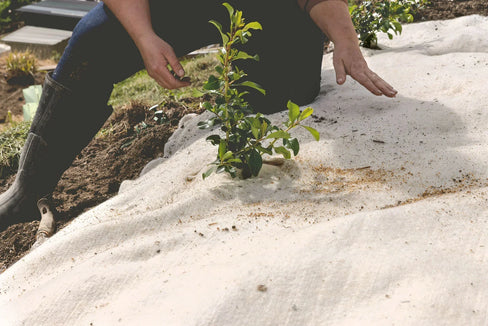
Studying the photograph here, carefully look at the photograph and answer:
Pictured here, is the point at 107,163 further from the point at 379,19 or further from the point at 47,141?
the point at 379,19

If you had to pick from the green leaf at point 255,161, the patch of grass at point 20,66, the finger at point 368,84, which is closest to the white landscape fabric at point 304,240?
the green leaf at point 255,161

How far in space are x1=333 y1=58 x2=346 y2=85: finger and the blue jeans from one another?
1.80 feet

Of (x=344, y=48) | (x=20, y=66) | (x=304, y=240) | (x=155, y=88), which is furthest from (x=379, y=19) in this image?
(x=20, y=66)

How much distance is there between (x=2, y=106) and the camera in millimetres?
4770

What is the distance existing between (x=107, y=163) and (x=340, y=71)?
1.31 metres

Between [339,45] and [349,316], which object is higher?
[339,45]

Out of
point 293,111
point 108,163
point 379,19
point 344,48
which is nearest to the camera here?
point 293,111

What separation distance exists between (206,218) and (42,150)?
1048mm

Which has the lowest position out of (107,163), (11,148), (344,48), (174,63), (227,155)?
(107,163)

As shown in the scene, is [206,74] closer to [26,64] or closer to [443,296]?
[26,64]

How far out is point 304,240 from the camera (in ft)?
4.77

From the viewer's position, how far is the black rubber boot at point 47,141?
7.58 ft

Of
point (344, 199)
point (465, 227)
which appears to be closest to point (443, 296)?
point (465, 227)

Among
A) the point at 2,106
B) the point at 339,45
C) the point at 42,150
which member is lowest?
the point at 2,106
